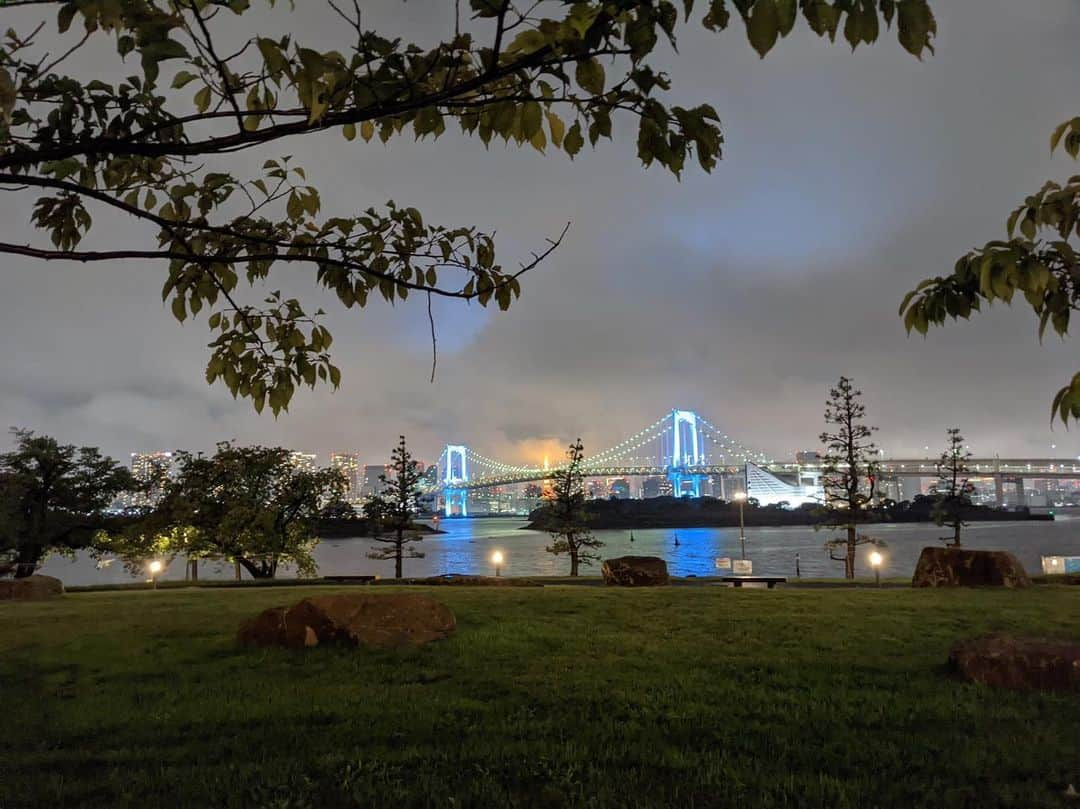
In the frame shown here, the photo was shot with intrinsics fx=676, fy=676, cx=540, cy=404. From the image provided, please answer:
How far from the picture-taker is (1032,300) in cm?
210

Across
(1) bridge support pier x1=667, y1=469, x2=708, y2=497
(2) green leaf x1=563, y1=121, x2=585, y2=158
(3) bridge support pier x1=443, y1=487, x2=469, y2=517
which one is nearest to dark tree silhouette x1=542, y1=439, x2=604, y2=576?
(2) green leaf x1=563, y1=121, x2=585, y2=158

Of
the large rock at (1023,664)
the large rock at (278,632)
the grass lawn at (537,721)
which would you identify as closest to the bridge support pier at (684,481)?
the grass lawn at (537,721)

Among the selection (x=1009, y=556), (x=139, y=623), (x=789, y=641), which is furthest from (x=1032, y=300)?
(x=1009, y=556)

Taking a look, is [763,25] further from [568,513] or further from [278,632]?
[568,513]

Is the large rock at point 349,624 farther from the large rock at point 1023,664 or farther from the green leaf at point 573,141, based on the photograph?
the green leaf at point 573,141

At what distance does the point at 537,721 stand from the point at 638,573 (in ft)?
51.8

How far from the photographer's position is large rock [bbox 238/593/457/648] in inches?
354

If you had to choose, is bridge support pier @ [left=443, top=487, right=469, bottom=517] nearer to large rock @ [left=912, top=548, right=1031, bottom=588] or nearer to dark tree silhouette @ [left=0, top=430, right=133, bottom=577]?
dark tree silhouette @ [left=0, top=430, right=133, bottom=577]

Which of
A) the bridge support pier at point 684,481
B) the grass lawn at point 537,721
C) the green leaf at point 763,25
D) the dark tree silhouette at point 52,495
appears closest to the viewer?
the green leaf at point 763,25

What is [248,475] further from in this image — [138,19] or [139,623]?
[138,19]

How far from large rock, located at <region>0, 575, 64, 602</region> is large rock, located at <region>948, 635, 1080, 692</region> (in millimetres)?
20149

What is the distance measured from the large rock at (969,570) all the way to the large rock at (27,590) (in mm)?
23066

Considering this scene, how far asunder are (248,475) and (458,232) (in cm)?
3575

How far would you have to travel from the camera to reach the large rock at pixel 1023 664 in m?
6.47
